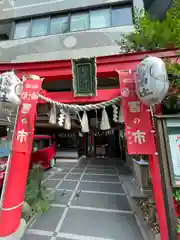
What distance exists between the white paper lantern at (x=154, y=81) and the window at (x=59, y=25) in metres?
7.69

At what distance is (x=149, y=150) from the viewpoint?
2445mm

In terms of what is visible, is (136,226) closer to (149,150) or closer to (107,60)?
(149,150)

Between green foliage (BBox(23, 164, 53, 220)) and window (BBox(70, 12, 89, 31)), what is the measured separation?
7.73m

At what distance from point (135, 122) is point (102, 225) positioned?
2.43 metres

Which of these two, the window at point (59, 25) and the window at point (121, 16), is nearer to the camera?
the window at point (121, 16)

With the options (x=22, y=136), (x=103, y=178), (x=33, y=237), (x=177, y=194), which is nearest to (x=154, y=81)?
(x=177, y=194)

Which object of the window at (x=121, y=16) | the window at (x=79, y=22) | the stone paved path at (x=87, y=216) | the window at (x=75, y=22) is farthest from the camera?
the window at (x=79, y=22)

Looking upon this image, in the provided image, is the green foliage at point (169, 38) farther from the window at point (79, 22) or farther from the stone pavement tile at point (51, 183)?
the window at point (79, 22)

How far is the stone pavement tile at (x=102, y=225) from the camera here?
2.86m

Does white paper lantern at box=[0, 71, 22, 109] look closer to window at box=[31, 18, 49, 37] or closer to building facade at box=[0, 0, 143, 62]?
building facade at box=[0, 0, 143, 62]

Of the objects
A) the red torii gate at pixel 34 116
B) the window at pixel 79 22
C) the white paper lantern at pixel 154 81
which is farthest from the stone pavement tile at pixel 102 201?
the window at pixel 79 22

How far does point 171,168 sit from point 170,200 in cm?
49

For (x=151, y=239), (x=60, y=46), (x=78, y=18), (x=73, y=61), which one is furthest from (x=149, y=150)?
(x=78, y=18)

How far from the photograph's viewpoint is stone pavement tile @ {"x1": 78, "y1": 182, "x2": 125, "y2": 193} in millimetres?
5085
